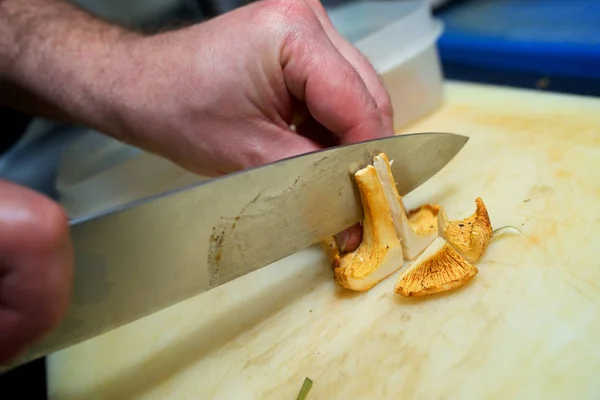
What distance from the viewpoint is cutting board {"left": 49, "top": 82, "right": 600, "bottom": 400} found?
2.06ft

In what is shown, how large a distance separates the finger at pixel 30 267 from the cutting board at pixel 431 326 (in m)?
0.25

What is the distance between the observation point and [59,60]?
1.02 meters

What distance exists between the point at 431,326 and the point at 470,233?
145 millimetres

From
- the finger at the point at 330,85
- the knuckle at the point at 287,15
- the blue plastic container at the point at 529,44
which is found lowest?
the blue plastic container at the point at 529,44

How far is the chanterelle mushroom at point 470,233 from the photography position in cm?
74

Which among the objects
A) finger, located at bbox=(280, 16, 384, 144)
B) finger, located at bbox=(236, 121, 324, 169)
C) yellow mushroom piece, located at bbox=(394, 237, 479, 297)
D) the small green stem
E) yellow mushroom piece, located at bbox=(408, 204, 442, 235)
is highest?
finger, located at bbox=(280, 16, 384, 144)

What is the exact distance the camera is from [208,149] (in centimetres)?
93

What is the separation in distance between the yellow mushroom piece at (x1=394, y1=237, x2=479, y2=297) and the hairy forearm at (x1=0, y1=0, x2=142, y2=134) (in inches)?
23.8

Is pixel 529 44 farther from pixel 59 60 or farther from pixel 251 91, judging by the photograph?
pixel 59 60

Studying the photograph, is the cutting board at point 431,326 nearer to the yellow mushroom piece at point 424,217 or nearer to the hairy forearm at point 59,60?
the yellow mushroom piece at point 424,217

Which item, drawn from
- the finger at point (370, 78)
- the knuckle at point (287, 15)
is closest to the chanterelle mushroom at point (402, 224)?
the finger at point (370, 78)

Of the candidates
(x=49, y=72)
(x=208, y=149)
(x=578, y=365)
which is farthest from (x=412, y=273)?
(x=49, y=72)

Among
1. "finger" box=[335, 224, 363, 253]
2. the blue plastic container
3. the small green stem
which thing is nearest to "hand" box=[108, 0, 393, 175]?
"finger" box=[335, 224, 363, 253]

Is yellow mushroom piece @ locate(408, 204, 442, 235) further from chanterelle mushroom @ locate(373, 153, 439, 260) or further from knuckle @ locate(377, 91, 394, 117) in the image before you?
knuckle @ locate(377, 91, 394, 117)
